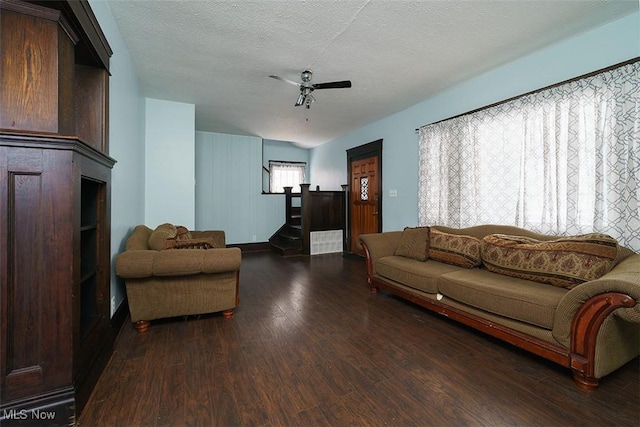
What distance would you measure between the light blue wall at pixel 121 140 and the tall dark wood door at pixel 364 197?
372cm

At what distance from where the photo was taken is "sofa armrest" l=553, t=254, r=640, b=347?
1.43 metres

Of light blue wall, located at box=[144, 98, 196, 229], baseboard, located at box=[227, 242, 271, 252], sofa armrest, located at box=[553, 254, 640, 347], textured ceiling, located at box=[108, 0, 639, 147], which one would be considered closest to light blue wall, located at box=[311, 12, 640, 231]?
textured ceiling, located at box=[108, 0, 639, 147]

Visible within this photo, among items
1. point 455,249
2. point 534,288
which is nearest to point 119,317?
point 455,249

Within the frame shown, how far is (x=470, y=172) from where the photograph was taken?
339 cm

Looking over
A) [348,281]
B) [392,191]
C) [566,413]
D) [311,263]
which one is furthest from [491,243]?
[311,263]

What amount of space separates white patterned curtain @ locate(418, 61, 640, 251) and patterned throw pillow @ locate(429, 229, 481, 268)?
55cm

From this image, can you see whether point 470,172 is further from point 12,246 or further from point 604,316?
point 12,246

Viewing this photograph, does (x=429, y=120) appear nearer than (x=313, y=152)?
Yes

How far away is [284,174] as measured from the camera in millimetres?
7656

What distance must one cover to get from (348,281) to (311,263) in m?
1.34

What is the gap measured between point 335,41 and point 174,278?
2641mm

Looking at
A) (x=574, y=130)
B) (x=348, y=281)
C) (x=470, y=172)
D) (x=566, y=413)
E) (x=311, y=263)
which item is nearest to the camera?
(x=566, y=413)

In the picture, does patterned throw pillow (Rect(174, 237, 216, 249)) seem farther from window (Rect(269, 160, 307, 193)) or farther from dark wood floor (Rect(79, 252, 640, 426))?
window (Rect(269, 160, 307, 193))

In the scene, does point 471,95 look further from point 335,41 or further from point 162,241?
point 162,241
